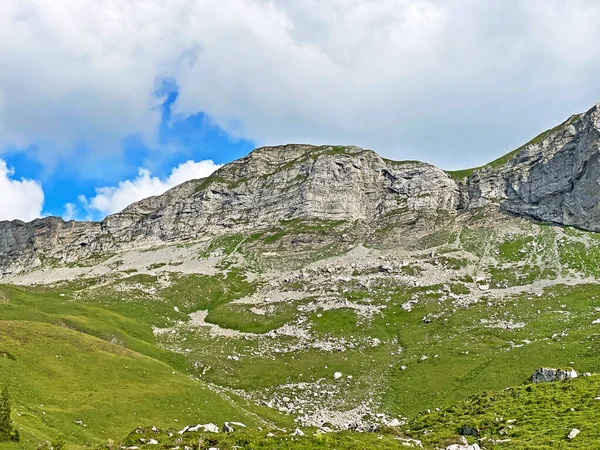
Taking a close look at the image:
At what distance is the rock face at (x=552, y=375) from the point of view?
4644 cm

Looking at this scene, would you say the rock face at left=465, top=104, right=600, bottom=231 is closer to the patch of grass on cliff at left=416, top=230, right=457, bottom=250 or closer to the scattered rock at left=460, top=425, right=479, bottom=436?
the patch of grass on cliff at left=416, top=230, right=457, bottom=250

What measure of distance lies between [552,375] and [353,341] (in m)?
56.7

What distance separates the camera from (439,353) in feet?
286

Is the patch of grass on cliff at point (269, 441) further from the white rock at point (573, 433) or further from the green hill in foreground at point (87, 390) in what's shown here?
the green hill in foreground at point (87, 390)

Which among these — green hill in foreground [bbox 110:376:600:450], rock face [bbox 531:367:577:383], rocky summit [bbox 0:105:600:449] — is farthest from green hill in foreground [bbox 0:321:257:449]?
rock face [bbox 531:367:577:383]

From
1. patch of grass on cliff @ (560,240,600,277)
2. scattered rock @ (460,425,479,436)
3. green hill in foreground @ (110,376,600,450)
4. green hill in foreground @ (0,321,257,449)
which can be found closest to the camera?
green hill in foreground @ (110,376,600,450)

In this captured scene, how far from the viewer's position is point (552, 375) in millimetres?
47531

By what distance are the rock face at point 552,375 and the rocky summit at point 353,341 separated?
15 centimetres

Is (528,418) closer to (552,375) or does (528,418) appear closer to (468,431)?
(468,431)

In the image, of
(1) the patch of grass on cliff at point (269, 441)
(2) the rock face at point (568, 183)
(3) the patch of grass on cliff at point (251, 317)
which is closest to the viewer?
(1) the patch of grass on cliff at point (269, 441)

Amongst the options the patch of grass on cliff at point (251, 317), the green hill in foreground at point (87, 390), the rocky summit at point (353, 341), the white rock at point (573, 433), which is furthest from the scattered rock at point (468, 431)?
→ the patch of grass on cliff at point (251, 317)

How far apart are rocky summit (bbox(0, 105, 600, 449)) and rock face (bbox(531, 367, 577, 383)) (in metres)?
0.15

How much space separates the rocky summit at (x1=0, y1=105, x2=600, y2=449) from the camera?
3609 cm

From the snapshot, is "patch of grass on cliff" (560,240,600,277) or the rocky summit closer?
the rocky summit
